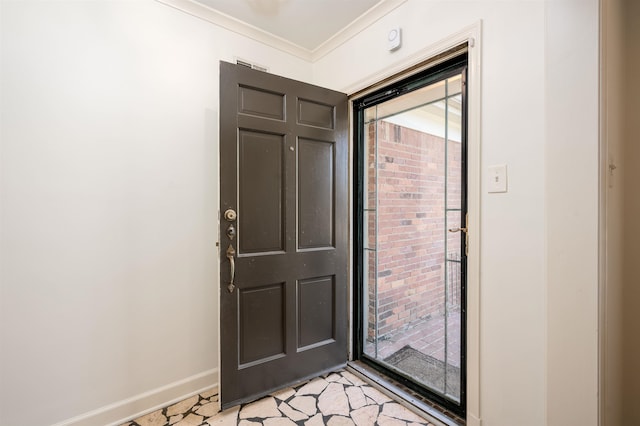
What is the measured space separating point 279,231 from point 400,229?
976 mm

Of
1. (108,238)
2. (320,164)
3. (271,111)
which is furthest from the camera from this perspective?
(320,164)

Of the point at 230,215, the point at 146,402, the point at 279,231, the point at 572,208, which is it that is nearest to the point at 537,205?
the point at 572,208

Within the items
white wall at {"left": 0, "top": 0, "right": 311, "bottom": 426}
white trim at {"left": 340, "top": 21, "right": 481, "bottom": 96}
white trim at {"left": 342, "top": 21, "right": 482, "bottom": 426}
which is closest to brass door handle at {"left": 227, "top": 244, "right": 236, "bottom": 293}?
white wall at {"left": 0, "top": 0, "right": 311, "bottom": 426}

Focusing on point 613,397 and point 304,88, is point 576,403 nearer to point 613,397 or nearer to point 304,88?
point 613,397

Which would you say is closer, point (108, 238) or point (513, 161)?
point (513, 161)

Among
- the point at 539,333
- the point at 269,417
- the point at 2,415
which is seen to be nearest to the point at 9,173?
the point at 2,415

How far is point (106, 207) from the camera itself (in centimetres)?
158

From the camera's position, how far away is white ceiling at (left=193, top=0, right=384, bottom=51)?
1.81m

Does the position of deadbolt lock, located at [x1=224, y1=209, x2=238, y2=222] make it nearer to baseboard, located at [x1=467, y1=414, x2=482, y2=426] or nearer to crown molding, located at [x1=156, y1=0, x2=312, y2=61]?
crown molding, located at [x1=156, y1=0, x2=312, y2=61]

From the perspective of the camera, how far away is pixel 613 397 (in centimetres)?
115

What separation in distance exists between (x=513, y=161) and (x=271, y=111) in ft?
4.47

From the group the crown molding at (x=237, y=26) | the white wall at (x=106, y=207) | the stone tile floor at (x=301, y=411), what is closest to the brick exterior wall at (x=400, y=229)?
the stone tile floor at (x=301, y=411)

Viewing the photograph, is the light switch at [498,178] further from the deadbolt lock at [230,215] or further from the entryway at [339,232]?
the deadbolt lock at [230,215]

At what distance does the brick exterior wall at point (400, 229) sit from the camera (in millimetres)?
2146
